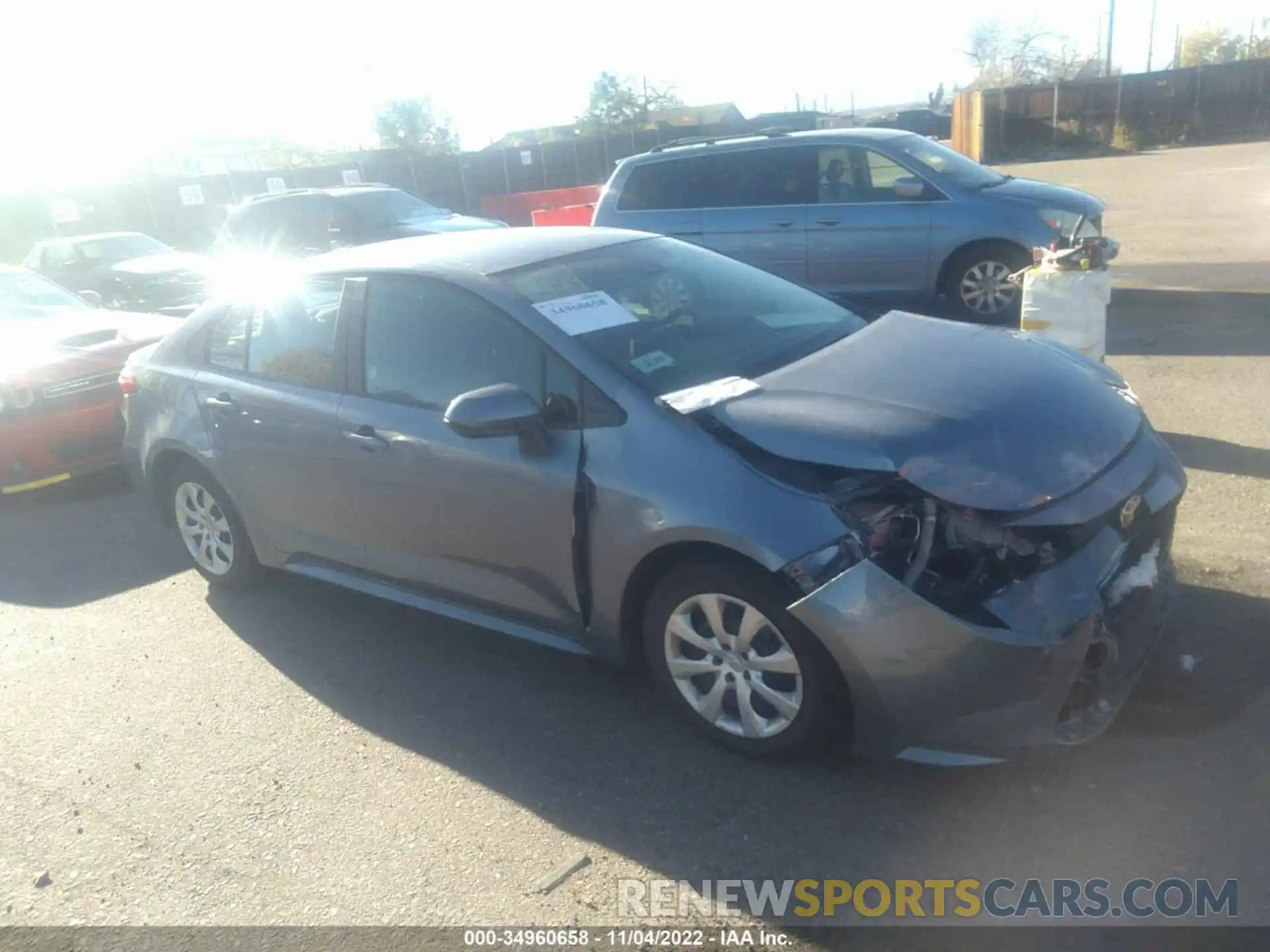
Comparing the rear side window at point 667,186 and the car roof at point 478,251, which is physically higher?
the car roof at point 478,251

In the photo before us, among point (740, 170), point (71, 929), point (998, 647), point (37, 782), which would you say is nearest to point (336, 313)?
point (37, 782)

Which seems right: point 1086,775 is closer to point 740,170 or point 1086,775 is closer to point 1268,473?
point 1268,473

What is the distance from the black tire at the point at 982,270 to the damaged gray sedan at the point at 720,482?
5142 mm

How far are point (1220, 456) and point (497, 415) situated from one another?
4.16 m

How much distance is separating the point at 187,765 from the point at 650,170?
8.14 metres

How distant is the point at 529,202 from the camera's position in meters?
19.2

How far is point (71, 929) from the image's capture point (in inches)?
123

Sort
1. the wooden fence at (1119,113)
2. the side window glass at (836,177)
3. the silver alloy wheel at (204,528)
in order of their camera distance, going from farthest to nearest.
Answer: the wooden fence at (1119,113) → the side window glass at (836,177) → the silver alloy wheel at (204,528)

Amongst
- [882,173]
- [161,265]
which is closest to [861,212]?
[882,173]

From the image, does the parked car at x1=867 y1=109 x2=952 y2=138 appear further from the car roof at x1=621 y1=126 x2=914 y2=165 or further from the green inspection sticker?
the green inspection sticker

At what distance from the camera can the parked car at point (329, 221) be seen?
14.1 meters

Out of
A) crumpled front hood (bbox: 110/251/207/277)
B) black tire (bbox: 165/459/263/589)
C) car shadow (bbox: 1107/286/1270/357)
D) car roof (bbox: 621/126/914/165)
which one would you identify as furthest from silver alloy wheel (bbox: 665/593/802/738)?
crumpled front hood (bbox: 110/251/207/277)

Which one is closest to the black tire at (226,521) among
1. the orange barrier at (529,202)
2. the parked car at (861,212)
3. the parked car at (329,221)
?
the parked car at (861,212)

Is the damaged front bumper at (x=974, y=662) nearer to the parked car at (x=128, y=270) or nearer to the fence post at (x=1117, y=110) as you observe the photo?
the parked car at (x=128, y=270)
